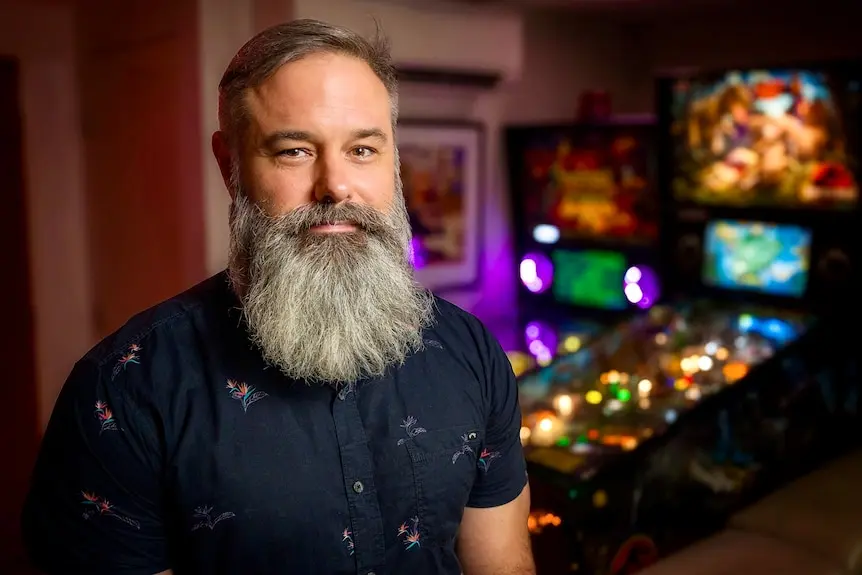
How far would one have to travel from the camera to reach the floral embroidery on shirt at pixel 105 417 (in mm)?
1067

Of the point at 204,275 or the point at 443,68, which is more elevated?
the point at 443,68

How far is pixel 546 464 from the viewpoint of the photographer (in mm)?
2146

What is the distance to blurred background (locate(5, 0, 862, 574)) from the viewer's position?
2.39 meters

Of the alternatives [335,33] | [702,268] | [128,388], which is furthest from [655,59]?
[128,388]

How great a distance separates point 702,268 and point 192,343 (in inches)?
99.6

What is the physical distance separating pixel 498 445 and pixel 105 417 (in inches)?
26.1

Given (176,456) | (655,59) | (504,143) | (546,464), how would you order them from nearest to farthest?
(176,456) → (546,464) → (504,143) → (655,59)

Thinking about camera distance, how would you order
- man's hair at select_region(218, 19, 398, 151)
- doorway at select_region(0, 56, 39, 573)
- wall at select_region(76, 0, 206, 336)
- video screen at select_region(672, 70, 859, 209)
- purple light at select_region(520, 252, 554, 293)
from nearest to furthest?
1. man's hair at select_region(218, 19, 398, 151)
2. video screen at select_region(672, 70, 859, 209)
3. wall at select_region(76, 0, 206, 336)
4. doorway at select_region(0, 56, 39, 573)
5. purple light at select_region(520, 252, 554, 293)

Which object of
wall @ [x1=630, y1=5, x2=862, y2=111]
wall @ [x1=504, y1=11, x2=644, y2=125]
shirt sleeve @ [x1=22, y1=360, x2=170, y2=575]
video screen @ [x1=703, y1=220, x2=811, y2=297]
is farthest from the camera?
wall @ [x1=504, y1=11, x2=644, y2=125]

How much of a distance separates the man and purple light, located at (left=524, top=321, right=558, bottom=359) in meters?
2.70

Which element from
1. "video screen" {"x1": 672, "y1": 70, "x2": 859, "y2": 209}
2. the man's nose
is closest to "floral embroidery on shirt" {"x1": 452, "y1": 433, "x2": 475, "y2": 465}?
the man's nose

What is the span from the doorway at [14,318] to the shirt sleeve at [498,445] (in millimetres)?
2951

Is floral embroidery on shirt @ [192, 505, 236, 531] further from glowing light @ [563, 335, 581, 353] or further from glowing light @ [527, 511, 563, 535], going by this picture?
glowing light @ [563, 335, 581, 353]

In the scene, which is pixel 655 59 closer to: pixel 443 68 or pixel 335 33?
pixel 443 68
